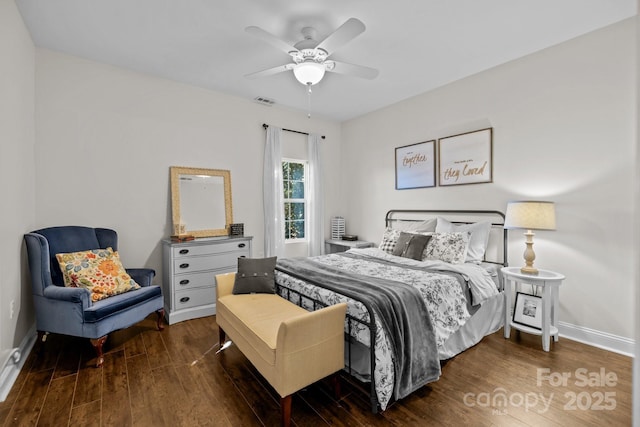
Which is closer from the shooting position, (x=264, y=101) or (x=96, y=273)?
(x=96, y=273)

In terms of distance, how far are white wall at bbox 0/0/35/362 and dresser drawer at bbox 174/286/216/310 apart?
128 centimetres

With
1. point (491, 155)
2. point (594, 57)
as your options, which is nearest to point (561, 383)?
point (491, 155)

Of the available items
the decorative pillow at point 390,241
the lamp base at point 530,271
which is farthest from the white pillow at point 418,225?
the lamp base at point 530,271

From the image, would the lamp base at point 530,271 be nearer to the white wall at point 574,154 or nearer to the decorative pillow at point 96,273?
the white wall at point 574,154

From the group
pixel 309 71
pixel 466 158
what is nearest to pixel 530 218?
pixel 466 158

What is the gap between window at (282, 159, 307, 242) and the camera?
16.4ft

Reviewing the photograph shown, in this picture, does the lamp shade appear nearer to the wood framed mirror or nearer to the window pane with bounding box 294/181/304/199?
the window pane with bounding box 294/181/304/199

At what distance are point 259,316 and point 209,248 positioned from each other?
66.7 inches

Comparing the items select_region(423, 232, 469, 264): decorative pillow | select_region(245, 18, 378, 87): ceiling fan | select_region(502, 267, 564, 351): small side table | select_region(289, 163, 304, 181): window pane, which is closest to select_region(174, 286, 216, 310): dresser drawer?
select_region(289, 163, 304, 181): window pane

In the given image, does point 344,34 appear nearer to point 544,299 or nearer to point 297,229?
point 544,299

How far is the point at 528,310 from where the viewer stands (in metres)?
2.87

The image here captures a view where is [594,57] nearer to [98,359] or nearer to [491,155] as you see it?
[491,155]

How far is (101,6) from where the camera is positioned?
236 cm

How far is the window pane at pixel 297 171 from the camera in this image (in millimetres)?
5055
